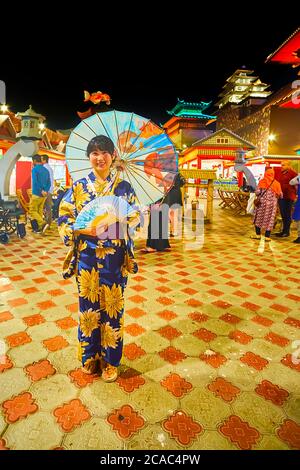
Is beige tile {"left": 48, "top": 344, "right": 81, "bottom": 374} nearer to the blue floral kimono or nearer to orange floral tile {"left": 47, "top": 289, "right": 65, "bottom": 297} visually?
the blue floral kimono

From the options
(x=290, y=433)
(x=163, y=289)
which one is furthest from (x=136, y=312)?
(x=290, y=433)

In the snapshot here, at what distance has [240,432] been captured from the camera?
1.84m

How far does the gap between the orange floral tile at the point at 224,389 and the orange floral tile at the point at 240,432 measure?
19 centimetres

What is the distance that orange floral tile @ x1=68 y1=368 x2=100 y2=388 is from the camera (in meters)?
2.26

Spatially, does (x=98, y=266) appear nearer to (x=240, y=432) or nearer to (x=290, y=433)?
(x=240, y=432)

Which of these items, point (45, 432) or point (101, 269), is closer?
point (45, 432)

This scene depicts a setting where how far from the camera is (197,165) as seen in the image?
24.5 meters

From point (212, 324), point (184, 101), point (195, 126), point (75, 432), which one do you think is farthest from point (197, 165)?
point (75, 432)

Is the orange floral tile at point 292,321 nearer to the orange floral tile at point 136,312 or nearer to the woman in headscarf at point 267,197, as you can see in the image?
the orange floral tile at point 136,312

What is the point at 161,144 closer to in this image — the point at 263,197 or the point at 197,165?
the point at 263,197

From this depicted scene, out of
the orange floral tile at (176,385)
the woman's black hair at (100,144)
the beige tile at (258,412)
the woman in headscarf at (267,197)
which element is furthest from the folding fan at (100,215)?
the woman in headscarf at (267,197)

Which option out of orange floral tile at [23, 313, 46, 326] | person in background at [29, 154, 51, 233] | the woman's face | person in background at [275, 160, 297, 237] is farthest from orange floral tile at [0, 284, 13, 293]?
person in background at [275, 160, 297, 237]

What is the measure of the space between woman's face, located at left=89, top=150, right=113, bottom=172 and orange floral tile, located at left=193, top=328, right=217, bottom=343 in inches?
77.7

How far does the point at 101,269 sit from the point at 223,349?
4.95ft
